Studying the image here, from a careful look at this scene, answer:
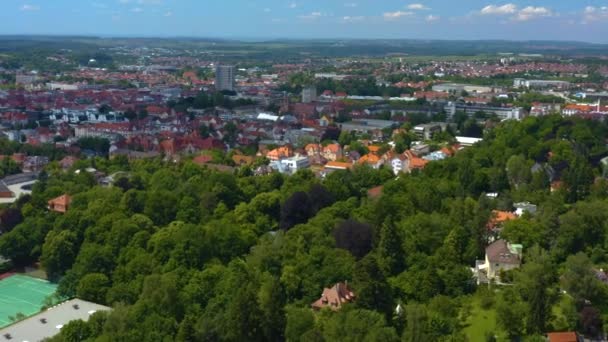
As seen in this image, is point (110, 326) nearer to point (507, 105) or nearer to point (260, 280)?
point (260, 280)

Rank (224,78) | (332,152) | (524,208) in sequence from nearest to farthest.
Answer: (524,208) < (332,152) < (224,78)

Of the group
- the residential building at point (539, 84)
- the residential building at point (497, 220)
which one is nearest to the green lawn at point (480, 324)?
the residential building at point (497, 220)

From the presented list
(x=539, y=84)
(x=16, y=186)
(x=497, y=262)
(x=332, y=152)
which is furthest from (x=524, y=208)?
(x=539, y=84)

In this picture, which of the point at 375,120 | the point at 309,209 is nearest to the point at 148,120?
the point at 375,120

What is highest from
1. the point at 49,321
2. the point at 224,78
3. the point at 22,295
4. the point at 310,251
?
the point at 224,78

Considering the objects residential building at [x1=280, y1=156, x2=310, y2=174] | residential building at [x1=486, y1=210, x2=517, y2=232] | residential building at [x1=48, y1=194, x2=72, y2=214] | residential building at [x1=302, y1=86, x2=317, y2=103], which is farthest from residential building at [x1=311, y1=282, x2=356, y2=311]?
residential building at [x1=302, y1=86, x2=317, y2=103]

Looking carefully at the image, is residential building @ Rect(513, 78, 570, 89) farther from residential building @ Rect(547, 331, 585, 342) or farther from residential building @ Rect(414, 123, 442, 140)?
residential building @ Rect(547, 331, 585, 342)

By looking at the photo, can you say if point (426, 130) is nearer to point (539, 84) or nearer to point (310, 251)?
point (310, 251)
